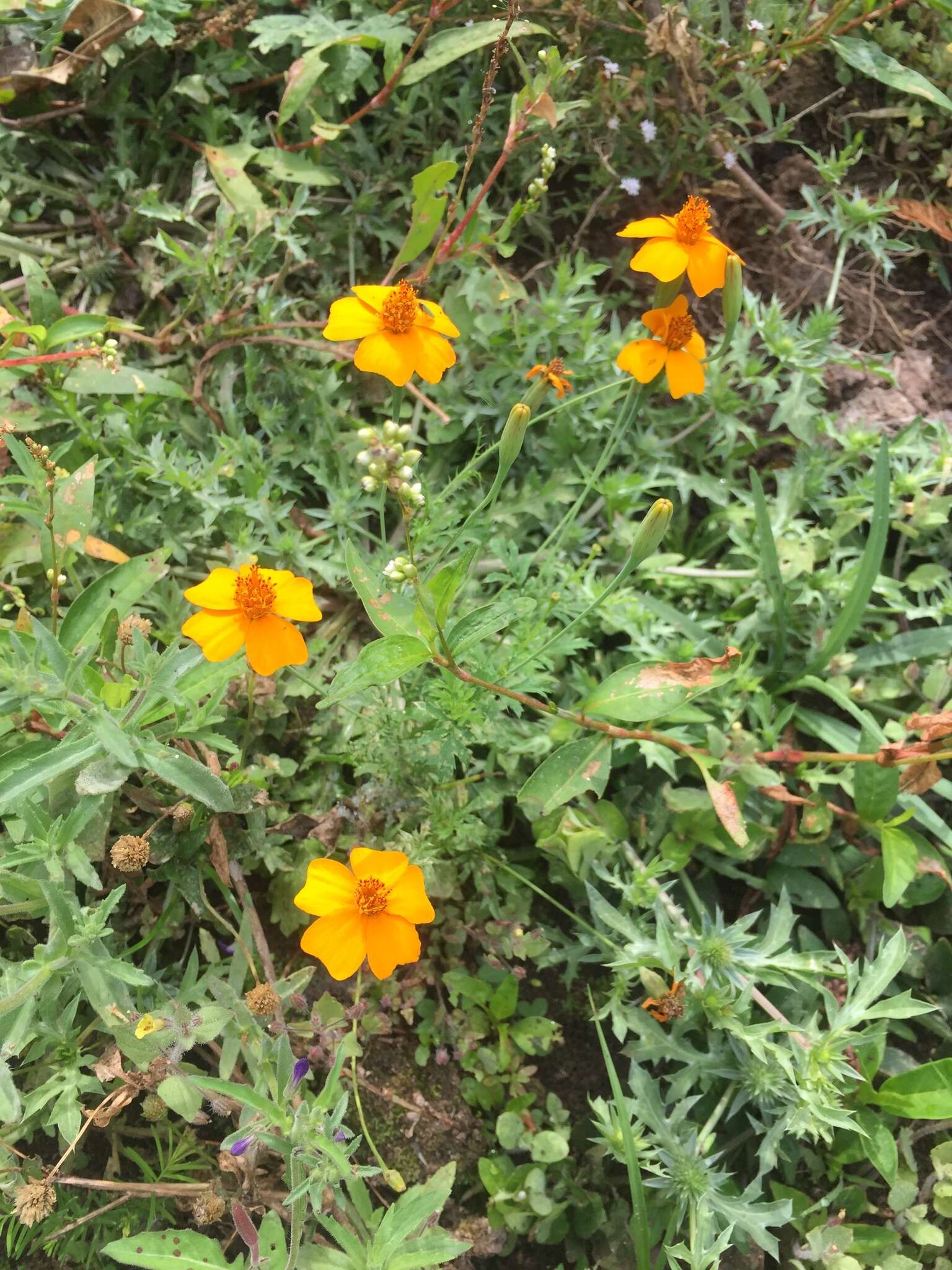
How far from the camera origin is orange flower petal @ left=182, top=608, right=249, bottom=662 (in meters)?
1.41

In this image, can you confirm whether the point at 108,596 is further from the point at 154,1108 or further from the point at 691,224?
the point at 691,224

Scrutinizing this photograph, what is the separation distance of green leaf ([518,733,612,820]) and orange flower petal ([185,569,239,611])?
0.68 meters

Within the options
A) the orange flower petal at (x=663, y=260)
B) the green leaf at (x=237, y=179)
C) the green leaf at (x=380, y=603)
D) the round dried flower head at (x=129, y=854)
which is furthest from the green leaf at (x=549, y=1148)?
the green leaf at (x=237, y=179)

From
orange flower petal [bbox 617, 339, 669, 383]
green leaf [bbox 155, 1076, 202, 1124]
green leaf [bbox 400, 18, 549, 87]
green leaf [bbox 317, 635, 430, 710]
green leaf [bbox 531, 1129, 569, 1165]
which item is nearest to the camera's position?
green leaf [bbox 317, 635, 430, 710]

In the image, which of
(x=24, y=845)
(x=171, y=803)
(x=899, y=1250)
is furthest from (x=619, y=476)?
(x=899, y=1250)

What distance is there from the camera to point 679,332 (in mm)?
1659

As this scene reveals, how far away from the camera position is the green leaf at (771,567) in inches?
85.9

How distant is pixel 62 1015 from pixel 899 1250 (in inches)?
76.7

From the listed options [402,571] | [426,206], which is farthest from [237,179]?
[402,571]

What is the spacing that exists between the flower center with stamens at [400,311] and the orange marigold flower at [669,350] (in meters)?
0.41

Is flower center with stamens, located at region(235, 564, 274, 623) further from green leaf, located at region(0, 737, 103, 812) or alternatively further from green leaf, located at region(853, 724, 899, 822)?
green leaf, located at region(853, 724, 899, 822)

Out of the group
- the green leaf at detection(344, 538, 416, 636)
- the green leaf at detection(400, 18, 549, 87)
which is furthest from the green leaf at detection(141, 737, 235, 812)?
the green leaf at detection(400, 18, 549, 87)

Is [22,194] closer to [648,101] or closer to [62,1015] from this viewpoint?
[648,101]

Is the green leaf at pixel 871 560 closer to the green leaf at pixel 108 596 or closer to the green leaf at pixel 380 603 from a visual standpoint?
the green leaf at pixel 380 603
